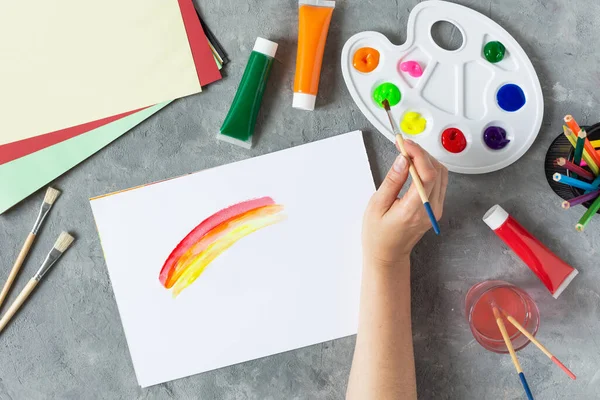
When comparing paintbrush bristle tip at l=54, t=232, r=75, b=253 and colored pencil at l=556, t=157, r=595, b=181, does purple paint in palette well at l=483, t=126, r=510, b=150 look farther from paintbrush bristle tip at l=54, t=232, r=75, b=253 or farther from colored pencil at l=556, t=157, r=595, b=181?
paintbrush bristle tip at l=54, t=232, r=75, b=253

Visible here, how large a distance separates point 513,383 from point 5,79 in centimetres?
79

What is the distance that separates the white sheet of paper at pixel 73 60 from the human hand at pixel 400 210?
0.34 metres

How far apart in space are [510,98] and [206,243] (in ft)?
1.48

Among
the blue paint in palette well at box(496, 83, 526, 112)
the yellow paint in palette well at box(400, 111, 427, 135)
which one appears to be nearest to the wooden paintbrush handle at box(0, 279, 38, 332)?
the yellow paint in palette well at box(400, 111, 427, 135)

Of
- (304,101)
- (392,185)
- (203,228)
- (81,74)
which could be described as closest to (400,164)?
(392,185)

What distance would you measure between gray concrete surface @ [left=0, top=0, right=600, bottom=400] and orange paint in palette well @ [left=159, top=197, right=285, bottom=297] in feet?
0.26

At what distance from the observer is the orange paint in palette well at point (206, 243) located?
73 cm

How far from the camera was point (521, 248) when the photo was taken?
722mm

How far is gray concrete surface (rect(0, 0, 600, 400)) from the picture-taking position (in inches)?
29.2

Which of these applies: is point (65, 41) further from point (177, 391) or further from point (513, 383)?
point (513, 383)

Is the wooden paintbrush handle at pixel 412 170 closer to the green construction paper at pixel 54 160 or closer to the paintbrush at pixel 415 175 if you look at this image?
the paintbrush at pixel 415 175

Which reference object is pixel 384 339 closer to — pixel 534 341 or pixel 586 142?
pixel 534 341

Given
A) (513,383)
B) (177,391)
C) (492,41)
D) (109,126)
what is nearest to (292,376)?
(177,391)

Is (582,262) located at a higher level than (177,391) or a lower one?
higher
